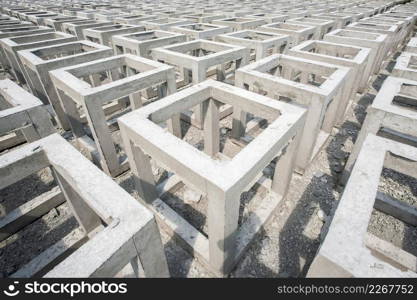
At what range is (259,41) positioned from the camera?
8203mm

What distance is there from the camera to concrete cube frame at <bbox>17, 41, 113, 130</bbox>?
6.41m

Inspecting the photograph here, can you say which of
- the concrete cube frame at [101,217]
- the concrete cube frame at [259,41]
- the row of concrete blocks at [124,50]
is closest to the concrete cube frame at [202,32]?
the concrete cube frame at [259,41]

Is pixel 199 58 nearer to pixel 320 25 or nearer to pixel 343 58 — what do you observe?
pixel 343 58

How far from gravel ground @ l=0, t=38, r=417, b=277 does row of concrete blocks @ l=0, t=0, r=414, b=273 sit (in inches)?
16.6

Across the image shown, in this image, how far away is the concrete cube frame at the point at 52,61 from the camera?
641 cm

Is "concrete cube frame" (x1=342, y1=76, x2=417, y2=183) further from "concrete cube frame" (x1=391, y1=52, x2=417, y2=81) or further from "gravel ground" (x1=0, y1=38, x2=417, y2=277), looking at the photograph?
"gravel ground" (x1=0, y1=38, x2=417, y2=277)

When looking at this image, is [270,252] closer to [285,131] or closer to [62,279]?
[285,131]

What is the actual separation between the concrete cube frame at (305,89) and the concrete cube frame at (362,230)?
1.60 m

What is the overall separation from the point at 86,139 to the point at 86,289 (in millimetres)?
5630

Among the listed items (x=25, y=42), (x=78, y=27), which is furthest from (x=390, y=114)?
(x=78, y=27)

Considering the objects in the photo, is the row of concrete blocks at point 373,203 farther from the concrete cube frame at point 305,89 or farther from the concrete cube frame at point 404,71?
the concrete cube frame at point 305,89

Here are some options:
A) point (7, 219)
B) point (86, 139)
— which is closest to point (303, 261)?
point (7, 219)

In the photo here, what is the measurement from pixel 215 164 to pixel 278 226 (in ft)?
9.43

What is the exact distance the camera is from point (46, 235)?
15.8 feet
